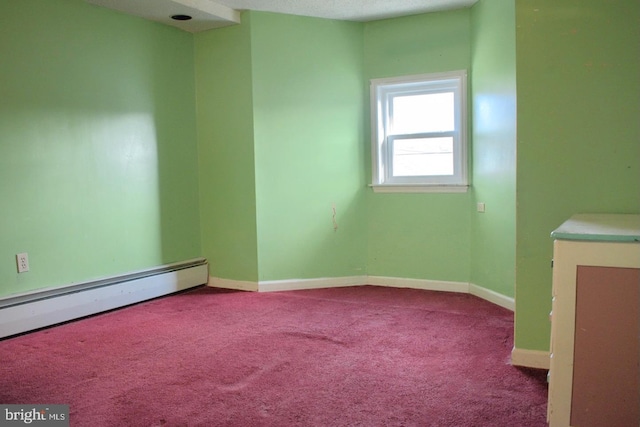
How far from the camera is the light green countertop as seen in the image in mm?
1669

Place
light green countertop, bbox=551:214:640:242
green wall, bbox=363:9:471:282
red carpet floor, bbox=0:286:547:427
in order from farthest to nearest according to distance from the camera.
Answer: green wall, bbox=363:9:471:282
red carpet floor, bbox=0:286:547:427
light green countertop, bbox=551:214:640:242

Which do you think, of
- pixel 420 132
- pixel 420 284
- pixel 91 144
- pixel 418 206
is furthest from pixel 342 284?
pixel 91 144

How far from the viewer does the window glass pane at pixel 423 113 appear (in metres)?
4.42

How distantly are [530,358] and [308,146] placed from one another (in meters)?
2.64

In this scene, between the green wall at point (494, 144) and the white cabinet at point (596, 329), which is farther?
the green wall at point (494, 144)

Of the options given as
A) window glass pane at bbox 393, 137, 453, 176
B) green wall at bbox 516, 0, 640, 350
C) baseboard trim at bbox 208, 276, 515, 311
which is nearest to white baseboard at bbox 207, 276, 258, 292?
baseboard trim at bbox 208, 276, 515, 311

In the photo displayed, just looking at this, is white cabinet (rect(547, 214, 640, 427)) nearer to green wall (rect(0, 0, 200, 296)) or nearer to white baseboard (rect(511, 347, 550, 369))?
white baseboard (rect(511, 347, 550, 369))

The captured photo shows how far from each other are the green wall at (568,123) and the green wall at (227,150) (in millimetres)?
2478

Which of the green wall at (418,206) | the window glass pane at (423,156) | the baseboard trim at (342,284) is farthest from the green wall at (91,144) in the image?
the window glass pane at (423,156)

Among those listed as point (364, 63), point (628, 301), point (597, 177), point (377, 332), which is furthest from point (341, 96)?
point (628, 301)

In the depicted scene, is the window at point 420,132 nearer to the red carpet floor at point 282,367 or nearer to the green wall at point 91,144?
the red carpet floor at point 282,367

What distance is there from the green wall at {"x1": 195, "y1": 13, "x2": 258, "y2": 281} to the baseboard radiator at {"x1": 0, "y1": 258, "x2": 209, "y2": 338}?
33 cm

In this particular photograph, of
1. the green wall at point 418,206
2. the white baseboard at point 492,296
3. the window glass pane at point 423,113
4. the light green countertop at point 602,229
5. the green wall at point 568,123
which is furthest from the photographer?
the window glass pane at point 423,113

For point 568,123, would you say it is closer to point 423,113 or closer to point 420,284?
point 423,113
